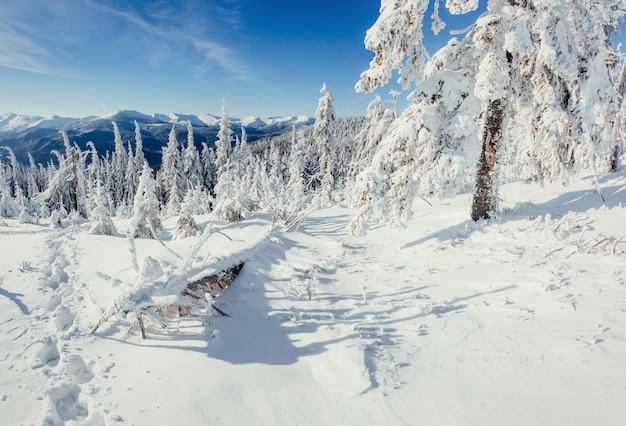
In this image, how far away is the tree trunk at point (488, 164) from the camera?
806cm

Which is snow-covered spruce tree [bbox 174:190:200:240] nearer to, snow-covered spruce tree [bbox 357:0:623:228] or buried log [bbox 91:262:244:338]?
buried log [bbox 91:262:244:338]

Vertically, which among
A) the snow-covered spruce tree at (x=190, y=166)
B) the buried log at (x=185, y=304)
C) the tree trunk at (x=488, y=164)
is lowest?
the buried log at (x=185, y=304)

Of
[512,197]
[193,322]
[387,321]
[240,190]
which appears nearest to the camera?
[193,322]

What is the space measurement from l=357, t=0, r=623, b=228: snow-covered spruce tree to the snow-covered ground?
2.22 metres

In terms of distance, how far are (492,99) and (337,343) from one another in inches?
271

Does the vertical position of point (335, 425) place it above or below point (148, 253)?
below

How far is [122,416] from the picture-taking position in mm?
2705

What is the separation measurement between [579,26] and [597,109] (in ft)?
7.66

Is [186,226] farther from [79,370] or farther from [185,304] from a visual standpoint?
[79,370]

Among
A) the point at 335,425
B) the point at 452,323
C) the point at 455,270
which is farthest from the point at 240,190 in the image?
the point at 335,425

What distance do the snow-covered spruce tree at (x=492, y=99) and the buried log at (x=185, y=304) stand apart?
4.19 meters

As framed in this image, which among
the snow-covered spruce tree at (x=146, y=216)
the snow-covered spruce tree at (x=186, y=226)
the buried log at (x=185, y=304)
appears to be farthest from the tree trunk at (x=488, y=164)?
the snow-covered spruce tree at (x=186, y=226)

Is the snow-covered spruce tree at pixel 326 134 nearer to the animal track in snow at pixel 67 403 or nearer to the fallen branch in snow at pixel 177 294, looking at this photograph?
the fallen branch in snow at pixel 177 294

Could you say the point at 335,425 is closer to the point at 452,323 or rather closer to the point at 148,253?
the point at 452,323
